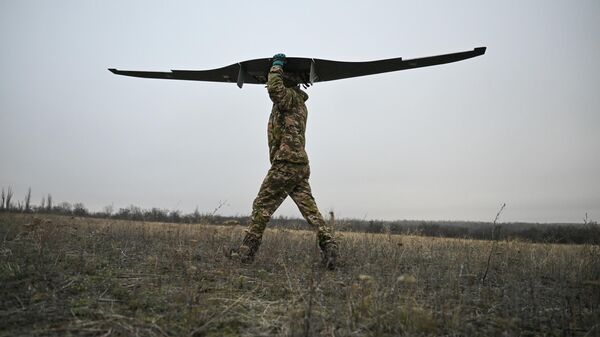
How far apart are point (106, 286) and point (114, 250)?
98.7 inches

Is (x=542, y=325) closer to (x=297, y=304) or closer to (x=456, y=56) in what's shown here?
(x=297, y=304)

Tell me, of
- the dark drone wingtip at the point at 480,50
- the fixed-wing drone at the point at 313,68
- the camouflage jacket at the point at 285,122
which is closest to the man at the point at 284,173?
the camouflage jacket at the point at 285,122

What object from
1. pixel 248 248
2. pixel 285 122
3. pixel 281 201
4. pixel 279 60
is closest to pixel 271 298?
pixel 248 248

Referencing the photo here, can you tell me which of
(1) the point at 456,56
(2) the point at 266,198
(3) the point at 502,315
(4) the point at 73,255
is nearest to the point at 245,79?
(2) the point at 266,198

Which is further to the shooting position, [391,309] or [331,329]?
[391,309]

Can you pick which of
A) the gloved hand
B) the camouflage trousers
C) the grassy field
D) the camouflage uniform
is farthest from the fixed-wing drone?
the grassy field

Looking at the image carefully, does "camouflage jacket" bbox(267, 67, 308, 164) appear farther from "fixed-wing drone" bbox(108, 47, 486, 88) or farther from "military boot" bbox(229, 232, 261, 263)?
"military boot" bbox(229, 232, 261, 263)

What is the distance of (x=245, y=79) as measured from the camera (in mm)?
5863

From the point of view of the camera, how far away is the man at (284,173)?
15.7 feet

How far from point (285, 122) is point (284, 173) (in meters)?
0.72

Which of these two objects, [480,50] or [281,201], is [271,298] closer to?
[281,201]

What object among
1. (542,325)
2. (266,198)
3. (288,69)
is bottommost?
(542,325)

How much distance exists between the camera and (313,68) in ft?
17.3

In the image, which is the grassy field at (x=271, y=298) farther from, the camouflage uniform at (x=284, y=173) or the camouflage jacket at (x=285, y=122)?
the camouflage jacket at (x=285, y=122)
